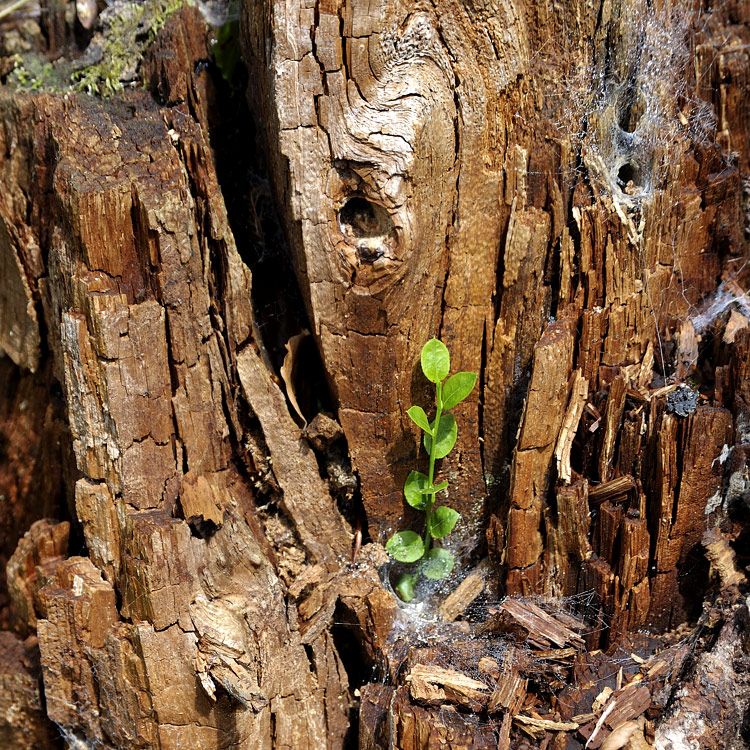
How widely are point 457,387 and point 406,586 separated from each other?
32.5 inches

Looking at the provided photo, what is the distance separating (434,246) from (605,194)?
25.6 inches

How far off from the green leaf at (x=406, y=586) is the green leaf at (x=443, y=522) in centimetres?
23

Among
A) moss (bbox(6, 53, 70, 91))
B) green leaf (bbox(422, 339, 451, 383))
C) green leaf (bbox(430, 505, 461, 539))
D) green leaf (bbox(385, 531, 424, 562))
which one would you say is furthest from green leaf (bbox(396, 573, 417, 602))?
moss (bbox(6, 53, 70, 91))


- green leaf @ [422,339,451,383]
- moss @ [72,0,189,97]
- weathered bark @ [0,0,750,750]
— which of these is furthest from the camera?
moss @ [72,0,189,97]

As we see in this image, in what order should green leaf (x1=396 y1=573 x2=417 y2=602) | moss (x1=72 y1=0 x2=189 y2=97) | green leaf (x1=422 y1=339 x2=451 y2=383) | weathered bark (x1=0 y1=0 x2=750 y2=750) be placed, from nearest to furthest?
weathered bark (x1=0 y1=0 x2=750 y2=750) < green leaf (x1=422 y1=339 x2=451 y2=383) < moss (x1=72 y1=0 x2=189 y2=97) < green leaf (x1=396 y1=573 x2=417 y2=602)

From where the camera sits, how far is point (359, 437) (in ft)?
8.10

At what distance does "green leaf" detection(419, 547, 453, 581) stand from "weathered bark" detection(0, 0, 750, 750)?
6 cm

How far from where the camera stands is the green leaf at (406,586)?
256 cm

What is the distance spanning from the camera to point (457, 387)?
2.32 meters

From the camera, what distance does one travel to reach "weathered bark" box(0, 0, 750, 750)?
2160 mm

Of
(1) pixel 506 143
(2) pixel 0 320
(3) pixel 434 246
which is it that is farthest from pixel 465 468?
(2) pixel 0 320

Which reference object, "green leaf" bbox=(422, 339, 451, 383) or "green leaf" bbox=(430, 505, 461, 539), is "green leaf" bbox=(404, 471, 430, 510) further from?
"green leaf" bbox=(422, 339, 451, 383)

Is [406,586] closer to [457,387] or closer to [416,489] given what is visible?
[416,489]

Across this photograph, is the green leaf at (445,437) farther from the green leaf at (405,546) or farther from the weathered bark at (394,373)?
the green leaf at (405,546)
